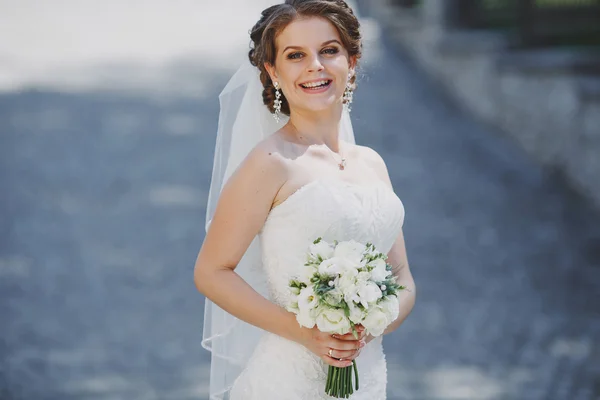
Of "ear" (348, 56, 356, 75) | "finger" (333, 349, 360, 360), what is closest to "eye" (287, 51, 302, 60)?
"ear" (348, 56, 356, 75)

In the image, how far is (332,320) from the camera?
277cm

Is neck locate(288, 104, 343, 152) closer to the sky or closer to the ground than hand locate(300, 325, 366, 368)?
closer to the sky

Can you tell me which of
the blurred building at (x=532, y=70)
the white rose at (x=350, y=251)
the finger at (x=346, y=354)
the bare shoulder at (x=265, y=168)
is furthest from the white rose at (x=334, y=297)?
the blurred building at (x=532, y=70)

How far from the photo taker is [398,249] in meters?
3.38

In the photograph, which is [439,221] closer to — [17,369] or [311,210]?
[17,369]

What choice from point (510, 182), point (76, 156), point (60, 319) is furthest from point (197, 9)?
point (60, 319)

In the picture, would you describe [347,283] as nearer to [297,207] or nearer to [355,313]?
[355,313]

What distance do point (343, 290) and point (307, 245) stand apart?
28 centimetres

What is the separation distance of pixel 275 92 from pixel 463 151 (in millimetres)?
8451

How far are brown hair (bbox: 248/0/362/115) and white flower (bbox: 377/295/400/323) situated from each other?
915 mm

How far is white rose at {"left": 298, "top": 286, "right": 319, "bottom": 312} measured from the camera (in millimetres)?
2770

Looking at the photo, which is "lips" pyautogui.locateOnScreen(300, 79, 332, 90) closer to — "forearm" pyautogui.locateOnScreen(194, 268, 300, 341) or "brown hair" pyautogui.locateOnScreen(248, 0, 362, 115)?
"brown hair" pyautogui.locateOnScreen(248, 0, 362, 115)

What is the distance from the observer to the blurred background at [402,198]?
606 cm

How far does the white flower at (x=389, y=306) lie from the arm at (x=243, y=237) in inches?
12.7
